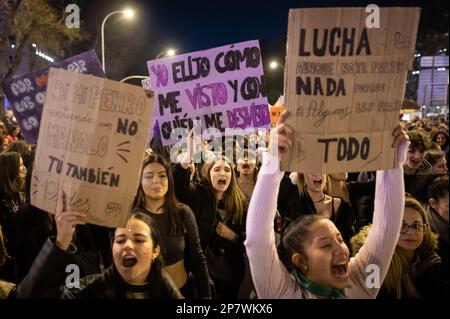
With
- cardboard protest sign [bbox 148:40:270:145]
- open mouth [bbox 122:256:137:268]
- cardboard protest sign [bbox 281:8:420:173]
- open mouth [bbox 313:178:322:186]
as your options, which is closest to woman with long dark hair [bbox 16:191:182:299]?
open mouth [bbox 122:256:137:268]

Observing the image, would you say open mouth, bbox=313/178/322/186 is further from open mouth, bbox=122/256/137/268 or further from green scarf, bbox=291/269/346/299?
open mouth, bbox=122/256/137/268

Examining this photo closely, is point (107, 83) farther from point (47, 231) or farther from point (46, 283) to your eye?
point (47, 231)

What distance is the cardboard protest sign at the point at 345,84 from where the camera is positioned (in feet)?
7.94

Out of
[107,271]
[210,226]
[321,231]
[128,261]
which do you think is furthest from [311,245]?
[210,226]

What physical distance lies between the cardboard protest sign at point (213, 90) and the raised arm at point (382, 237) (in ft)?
9.68

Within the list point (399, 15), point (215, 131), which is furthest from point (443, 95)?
point (399, 15)

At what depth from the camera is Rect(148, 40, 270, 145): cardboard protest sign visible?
5520 millimetres

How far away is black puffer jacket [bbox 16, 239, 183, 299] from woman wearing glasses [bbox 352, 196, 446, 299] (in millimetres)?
1381

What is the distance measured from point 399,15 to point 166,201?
2146 mm

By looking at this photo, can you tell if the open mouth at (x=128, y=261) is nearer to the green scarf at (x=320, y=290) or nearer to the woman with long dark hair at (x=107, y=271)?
the woman with long dark hair at (x=107, y=271)

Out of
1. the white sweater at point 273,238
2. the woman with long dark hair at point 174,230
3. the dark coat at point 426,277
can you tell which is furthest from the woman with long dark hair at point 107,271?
the dark coat at point 426,277

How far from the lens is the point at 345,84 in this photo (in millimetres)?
2504

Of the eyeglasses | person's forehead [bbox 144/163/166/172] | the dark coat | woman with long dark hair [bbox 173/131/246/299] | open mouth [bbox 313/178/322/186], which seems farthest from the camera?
woman with long dark hair [bbox 173/131/246/299]

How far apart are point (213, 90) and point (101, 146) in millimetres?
3110
